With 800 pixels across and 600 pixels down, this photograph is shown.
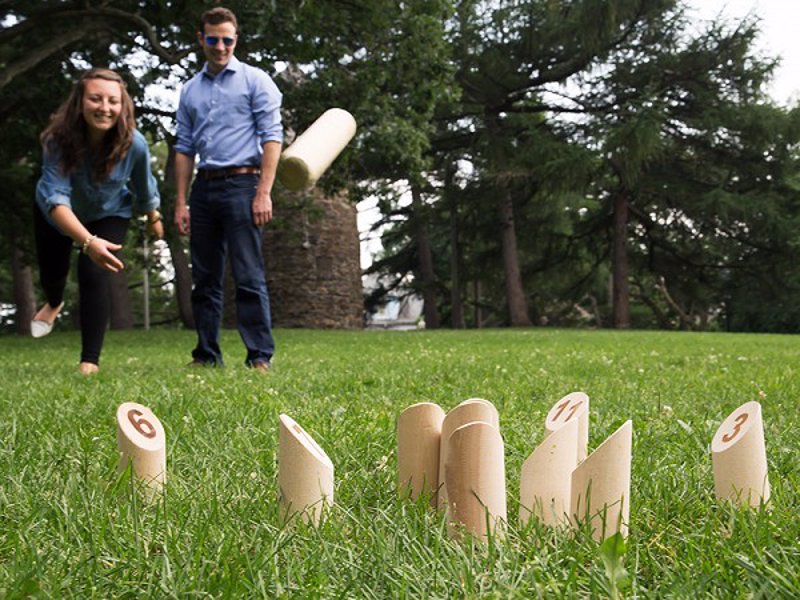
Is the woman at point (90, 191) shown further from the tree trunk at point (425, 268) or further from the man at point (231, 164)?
the tree trunk at point (425, 268)

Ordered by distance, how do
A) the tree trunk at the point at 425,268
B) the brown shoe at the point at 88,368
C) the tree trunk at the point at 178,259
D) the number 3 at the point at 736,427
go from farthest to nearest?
the tree trunk at the point at 425,268 < the tree trunk at the point at 178,259 < the brown shoe at the point at 88,368 < the number 3 at the point at 736,427

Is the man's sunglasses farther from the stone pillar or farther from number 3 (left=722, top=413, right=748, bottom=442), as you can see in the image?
the stone pillar

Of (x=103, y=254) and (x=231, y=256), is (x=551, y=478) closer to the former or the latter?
(x=103, y=254)

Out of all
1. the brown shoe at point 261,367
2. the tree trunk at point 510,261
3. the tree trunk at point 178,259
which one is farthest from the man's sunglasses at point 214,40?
the tree trunk at point 510,261

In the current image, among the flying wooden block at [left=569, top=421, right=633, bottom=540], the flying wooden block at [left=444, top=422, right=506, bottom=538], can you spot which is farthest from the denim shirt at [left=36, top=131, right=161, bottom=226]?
the flying wooden block at [left=569, top=421, right=633, bottom=540]

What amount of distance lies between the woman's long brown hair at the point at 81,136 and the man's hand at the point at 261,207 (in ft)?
2.68

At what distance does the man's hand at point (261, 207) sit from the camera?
5.01 metres

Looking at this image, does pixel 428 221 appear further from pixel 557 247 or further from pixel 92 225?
pixel 92 225

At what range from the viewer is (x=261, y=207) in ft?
16.5

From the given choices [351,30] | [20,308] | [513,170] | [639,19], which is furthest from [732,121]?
[20,308]

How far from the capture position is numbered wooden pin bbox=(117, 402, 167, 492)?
169cm

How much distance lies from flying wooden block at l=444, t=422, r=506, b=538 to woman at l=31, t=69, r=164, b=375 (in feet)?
10.4

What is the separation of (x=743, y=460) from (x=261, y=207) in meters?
3.89

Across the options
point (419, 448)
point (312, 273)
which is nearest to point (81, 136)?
point (419, 448)
